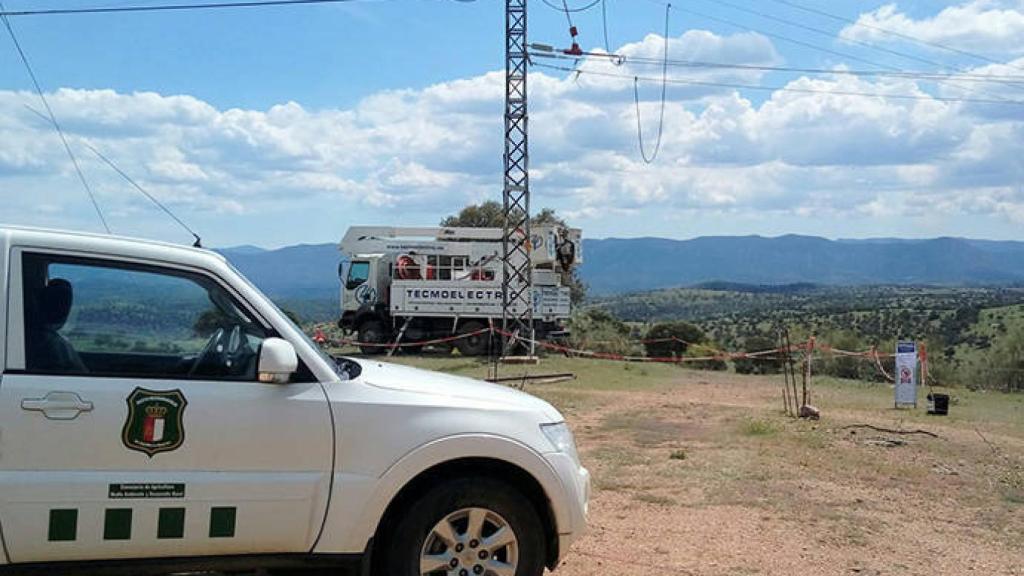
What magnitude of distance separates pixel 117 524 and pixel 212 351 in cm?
83

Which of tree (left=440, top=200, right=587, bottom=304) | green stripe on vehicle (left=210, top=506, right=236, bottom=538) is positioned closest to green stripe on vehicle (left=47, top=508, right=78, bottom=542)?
green stripe on vehicle (left=210, top=506, right=236, bottom=538)

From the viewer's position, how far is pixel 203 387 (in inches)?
173

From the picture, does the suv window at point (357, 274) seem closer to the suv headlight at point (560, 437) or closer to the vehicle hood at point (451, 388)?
the vehicle hood at point (451, 388)

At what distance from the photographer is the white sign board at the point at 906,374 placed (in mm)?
16000

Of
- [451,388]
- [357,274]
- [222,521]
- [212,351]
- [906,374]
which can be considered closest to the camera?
[222,521]

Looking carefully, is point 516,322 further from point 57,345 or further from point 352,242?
point 57,345

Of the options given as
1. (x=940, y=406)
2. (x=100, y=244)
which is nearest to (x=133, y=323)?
(x=100, y=244)

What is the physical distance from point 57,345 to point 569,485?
7.98ft

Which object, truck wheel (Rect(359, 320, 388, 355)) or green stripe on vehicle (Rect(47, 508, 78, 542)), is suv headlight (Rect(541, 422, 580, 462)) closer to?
green stripe on vehicle (Rect(47, 508, 78, 542))

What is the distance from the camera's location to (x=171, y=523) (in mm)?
4285

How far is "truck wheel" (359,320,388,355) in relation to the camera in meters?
29.7

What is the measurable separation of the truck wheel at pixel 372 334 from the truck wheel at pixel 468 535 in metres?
25.0

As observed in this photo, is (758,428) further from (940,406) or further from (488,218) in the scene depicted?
(488,218)

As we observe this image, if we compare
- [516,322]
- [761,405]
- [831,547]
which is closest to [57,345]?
[831,547]
